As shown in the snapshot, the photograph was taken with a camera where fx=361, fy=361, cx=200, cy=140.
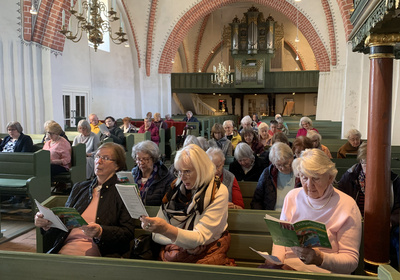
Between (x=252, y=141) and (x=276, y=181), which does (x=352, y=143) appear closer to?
(x=252, y=141)

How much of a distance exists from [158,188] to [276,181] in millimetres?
1163

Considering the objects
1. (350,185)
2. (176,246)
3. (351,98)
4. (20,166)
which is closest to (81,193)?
(176,246)

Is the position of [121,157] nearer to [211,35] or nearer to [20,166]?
[20,166]

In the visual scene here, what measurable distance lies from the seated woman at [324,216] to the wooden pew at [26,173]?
4311mm

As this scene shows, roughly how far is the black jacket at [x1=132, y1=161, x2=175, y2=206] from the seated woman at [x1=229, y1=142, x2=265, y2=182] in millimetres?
1251

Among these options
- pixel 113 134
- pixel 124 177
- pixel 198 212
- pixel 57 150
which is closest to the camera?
pixel 198 212

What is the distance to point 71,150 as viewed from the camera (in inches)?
264

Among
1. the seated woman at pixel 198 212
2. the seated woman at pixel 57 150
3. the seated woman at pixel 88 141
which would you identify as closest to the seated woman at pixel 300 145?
the seated woman at pixel 198 212

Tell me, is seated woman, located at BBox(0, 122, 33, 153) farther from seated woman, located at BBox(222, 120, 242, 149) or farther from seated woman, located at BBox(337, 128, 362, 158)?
seated woman, located at BBox(337, 128, 362, 158)

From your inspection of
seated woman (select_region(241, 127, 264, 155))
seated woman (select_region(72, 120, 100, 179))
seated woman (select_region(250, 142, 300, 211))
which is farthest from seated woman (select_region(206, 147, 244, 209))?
seated woman (select_region(72, 120, 100, 179))

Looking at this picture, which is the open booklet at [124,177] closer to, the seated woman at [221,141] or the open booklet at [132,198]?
the open booklet at [132,198]

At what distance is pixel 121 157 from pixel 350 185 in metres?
2.25

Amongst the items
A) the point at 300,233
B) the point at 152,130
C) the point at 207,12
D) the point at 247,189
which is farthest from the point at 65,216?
the point at 207,12

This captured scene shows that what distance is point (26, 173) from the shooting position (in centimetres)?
567
